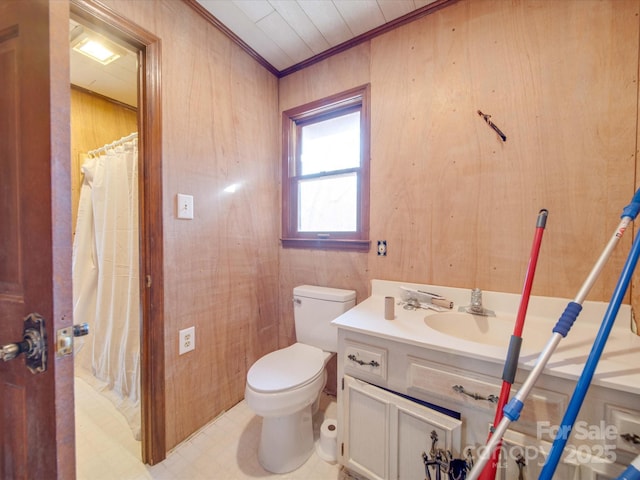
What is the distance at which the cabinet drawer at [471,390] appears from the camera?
0.72 metres

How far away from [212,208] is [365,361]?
44.4 inches

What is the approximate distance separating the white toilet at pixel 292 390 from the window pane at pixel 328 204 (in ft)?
1.60

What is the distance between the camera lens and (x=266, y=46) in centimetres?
159

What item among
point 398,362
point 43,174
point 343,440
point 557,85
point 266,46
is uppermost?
point 266,46

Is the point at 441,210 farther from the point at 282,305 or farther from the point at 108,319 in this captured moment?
the point at 108,319

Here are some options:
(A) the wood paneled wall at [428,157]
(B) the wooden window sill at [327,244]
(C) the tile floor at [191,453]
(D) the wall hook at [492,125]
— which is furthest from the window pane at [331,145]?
(C) the tile floor at [191,453]

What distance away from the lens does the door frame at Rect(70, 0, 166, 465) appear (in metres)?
1.16

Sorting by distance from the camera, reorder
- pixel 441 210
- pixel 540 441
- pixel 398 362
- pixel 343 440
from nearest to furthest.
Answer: pixel 540 441 < pixel 398 362 < pixel 343 440 < pixel 441 210

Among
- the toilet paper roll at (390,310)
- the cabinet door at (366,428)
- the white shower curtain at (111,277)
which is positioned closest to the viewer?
the cabinet door at (366,428)

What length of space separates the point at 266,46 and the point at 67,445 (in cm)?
200

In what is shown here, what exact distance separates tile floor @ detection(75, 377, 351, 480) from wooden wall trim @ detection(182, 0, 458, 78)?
7.48 feet

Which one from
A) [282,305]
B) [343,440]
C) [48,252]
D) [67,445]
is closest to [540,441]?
[343,440]

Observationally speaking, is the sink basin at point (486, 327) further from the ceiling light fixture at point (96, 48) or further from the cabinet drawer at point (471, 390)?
the ceiling light fixture at point (96, 48)

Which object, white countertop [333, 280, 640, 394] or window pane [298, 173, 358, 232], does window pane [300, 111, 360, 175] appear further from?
white countertop [333, 280, 640, 394]
